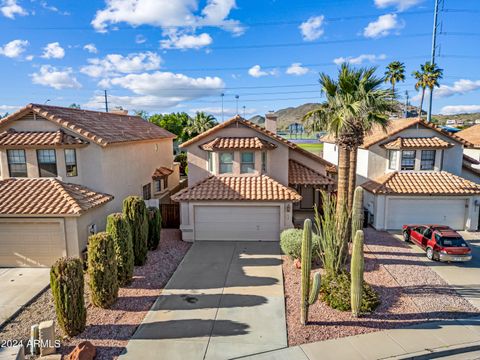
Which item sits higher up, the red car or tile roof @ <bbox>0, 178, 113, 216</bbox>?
tile roof @ <bbox>0, 178, 113, 216</bbox>

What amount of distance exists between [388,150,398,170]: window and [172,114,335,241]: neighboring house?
4766 millimetres

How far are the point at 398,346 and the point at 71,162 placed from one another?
16.2m

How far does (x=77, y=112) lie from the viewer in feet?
64.7

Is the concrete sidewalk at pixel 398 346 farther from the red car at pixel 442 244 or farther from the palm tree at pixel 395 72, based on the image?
the palm tree at pixel 395 72

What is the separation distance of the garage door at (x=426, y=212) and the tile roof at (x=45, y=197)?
16616 mm

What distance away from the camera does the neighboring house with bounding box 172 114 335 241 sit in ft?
60.1

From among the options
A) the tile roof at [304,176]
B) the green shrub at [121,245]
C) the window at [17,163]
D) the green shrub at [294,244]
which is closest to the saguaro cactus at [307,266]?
the green shrub at [294,244]

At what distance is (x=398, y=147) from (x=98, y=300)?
18344 mm

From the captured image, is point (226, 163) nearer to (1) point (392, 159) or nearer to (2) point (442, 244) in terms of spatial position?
(1) point (392, 159)

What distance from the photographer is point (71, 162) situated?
1700 centimetres

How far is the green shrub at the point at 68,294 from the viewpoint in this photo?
9.58 m

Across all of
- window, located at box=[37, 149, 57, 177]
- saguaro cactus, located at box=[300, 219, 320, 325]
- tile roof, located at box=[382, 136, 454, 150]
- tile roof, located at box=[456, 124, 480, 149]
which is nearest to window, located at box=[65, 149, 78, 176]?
window, located at box=[37, 149, 57, 177]

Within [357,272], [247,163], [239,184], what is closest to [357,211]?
[357,272]

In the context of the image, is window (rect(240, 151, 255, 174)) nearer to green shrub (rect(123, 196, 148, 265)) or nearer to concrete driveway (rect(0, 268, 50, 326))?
green shrub (rect(123, 196, 148, 265))
